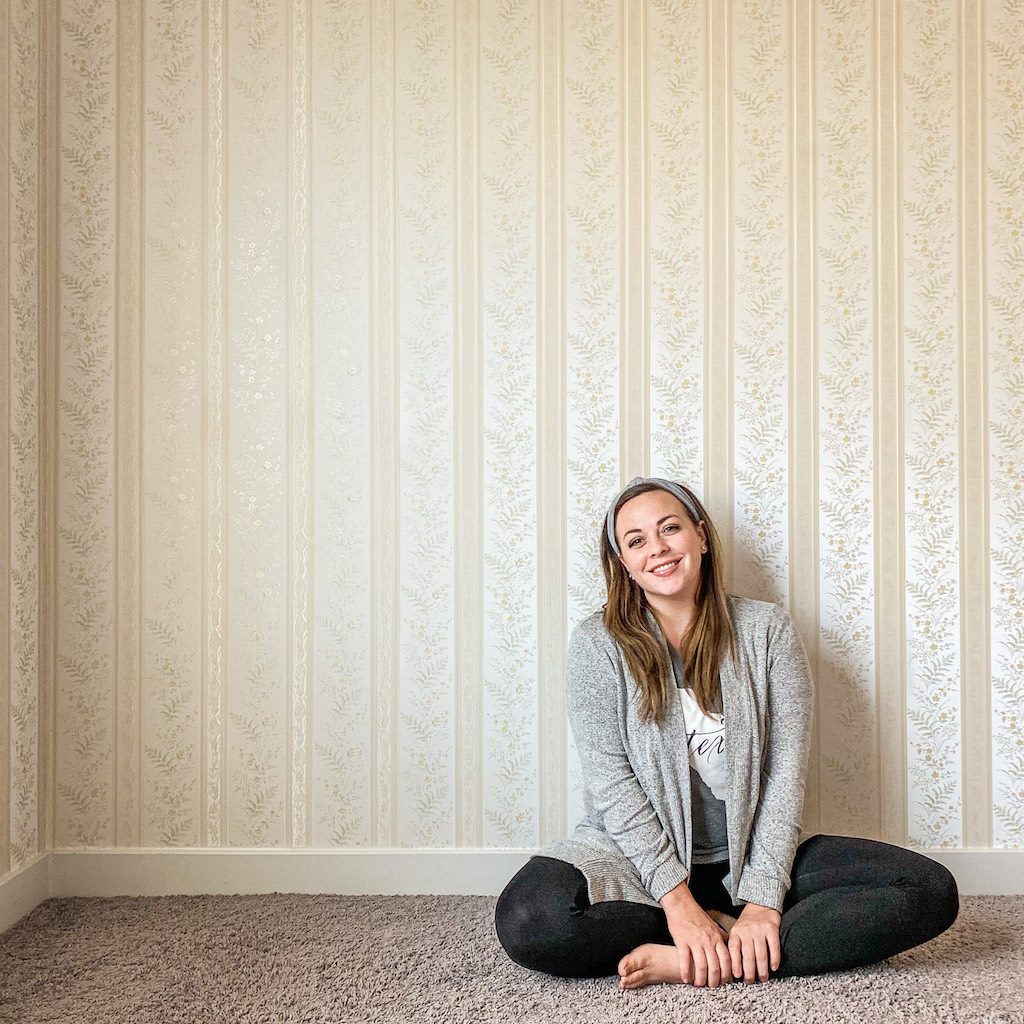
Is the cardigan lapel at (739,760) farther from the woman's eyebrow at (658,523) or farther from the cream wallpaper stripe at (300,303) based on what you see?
the cream wallpaper stripe at (300,303)

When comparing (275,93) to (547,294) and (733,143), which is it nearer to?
(547,294)

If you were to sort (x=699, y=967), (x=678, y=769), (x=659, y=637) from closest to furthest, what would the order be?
(x=699, y=967) < (x=678, y=769) < (x=659, y=637)

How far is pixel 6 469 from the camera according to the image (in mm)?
1889

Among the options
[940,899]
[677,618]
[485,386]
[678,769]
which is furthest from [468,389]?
[940,899]

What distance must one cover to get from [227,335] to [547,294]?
76 cm

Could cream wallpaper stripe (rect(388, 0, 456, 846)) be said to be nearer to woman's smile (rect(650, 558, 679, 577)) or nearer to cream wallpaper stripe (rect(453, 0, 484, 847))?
cream wallpaper stripe (rect(453, 0, 484, 847))

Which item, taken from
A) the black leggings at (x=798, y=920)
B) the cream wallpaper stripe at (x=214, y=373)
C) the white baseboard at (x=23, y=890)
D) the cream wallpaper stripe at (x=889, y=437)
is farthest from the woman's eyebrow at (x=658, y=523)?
the white baseboard at (x=23, y=890)

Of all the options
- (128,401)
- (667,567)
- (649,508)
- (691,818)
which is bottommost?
(691,818)

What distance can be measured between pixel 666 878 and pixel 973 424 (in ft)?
4.11

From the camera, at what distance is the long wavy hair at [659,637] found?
1.75 metres

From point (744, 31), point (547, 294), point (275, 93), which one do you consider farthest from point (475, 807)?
point (744, 31)

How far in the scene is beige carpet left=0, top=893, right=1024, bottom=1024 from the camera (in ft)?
4.81

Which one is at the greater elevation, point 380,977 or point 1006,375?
point 1006,375

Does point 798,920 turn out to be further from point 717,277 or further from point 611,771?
point 717,277
